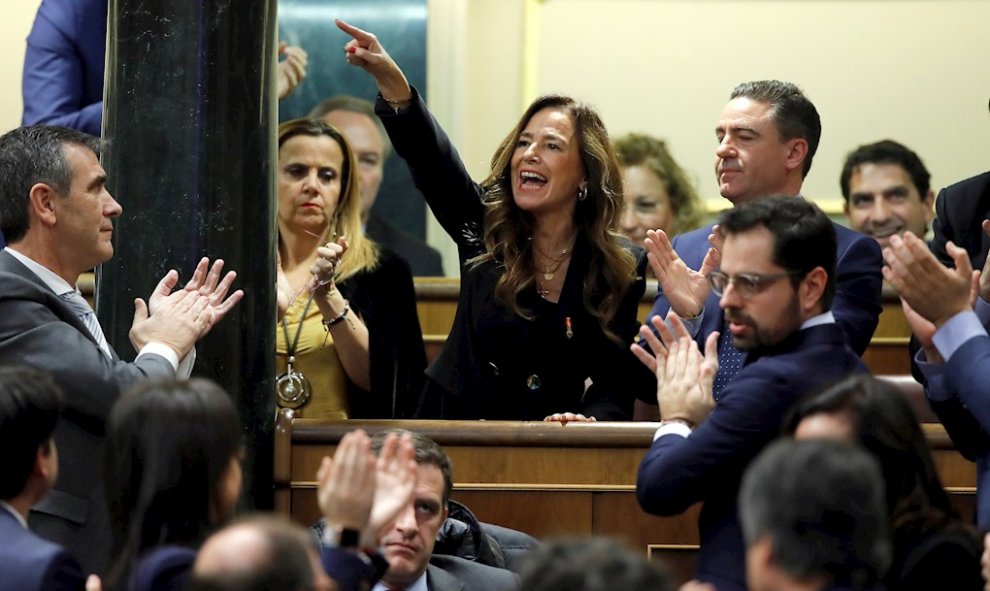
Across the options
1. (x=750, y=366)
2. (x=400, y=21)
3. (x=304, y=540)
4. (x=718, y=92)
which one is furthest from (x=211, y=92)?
(x=718, y=92)

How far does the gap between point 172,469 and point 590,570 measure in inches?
31.9

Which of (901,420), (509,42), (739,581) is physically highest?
(509,42)

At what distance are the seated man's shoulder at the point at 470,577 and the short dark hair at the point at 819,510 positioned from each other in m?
1.55

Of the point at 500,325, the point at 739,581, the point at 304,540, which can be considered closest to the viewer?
the point at 304,540

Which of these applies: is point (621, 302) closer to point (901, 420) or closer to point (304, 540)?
point (901, 420)

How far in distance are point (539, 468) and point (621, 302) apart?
1.77ft

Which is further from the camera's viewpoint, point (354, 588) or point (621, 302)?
point (621, 302)

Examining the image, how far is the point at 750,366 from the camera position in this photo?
313 centimetres

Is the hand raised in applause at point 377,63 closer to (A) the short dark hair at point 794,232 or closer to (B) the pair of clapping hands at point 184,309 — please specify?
(B) the pair of clapping hands at point 184,309

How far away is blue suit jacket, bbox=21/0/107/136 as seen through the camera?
15.5 feet

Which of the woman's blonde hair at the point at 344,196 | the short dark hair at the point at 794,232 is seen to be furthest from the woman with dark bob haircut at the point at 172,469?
the woman's blonde hair at the point at 344,196

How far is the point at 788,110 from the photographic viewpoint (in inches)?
172

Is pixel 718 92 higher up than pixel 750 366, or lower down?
higher up

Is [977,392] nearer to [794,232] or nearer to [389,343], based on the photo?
[794,232]
